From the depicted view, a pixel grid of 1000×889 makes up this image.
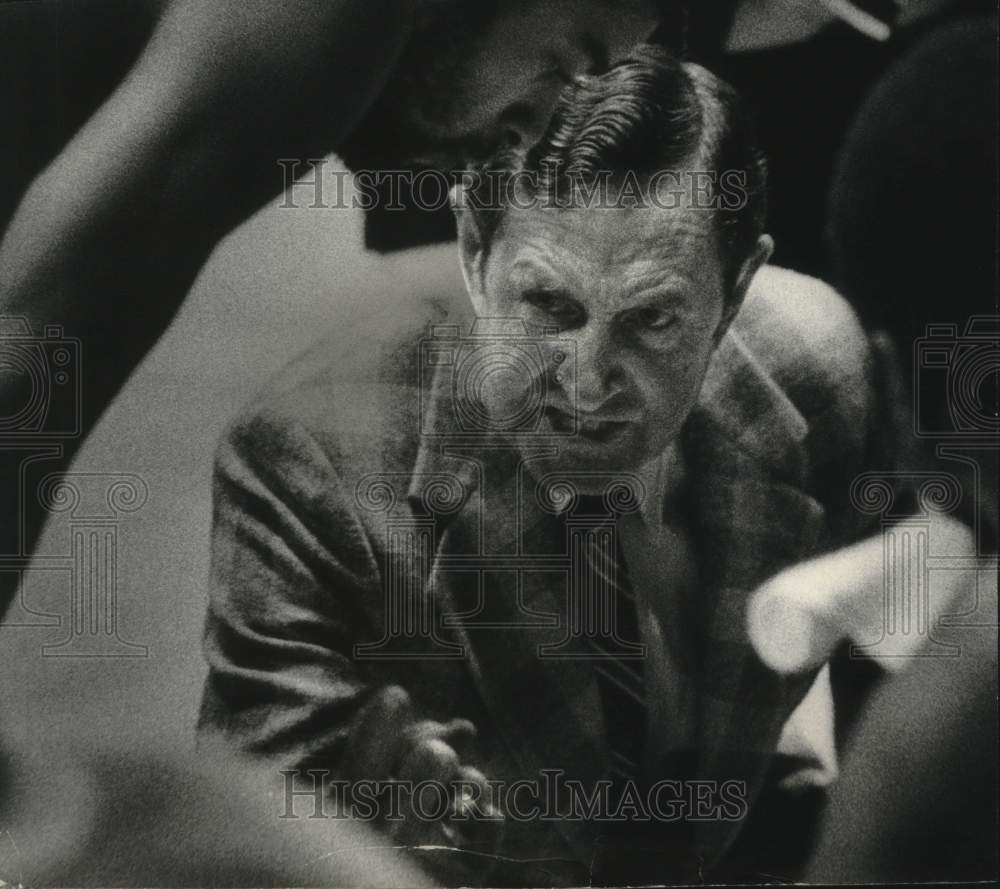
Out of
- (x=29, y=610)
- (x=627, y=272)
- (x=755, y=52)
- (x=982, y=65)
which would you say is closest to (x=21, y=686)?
(x=29, y=610)

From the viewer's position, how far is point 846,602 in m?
3.64

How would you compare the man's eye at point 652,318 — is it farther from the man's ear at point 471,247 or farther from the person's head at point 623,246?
the man's ear at point 471,247

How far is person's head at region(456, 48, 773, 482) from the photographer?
355 cm

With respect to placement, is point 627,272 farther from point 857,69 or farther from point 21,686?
point 21,686

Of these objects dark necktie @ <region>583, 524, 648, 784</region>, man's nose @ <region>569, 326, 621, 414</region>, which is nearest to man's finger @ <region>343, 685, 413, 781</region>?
dark necktie @ <region>583, 524, 648, 784</region>

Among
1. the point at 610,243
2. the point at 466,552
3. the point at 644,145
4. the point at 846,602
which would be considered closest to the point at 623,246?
the point at 610,243

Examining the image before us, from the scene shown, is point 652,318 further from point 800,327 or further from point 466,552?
point 466,552

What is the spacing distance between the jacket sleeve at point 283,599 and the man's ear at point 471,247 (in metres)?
0.72

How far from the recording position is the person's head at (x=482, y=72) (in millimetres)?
3586

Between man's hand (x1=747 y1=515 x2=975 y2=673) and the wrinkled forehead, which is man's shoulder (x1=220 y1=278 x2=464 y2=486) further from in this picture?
man's hand (x1=747 y1=515 x2=975 y2=673)

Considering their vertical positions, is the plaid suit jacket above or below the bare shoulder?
below

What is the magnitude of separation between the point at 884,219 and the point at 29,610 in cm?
310

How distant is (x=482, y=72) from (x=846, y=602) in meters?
2.11

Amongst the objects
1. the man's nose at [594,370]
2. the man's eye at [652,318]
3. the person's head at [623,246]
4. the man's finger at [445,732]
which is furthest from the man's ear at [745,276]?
the man's finger at [445,732]
